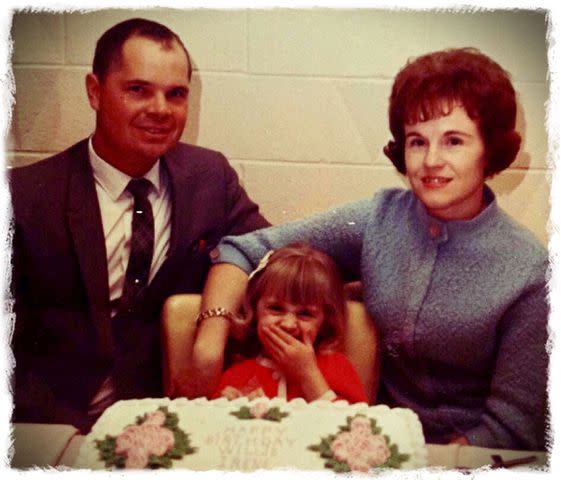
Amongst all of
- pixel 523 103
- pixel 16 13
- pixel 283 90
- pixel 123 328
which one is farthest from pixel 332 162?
pixel 16 13

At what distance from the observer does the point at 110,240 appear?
3.72 ft

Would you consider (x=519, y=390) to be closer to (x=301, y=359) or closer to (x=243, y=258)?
(x=301, y=359)

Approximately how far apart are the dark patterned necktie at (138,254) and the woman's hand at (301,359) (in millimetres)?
199

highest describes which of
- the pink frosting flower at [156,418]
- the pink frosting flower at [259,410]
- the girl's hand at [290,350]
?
the girl's hand at [290,350]

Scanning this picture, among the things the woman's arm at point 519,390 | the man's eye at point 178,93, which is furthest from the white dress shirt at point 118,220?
the woman's arm at point 519,390

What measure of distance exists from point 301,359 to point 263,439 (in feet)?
0.40

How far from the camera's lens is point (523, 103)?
1118mm

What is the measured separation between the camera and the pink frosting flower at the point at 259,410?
109 centimetres

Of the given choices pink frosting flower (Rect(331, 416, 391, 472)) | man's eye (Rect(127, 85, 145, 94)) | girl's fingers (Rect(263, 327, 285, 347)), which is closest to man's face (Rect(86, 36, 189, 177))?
man's eye (Rect(127, 85, 145, 94))

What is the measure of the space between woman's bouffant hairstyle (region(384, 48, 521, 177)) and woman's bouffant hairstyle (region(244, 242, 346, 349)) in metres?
0.19

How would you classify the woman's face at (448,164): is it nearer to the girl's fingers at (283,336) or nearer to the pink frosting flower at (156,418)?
the girl's fingers at (283,336)

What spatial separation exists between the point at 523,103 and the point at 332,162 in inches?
11.2

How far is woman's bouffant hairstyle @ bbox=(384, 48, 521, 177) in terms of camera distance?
3.58 ft

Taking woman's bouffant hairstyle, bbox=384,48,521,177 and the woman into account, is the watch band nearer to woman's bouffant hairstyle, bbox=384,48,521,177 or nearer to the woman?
the woman
